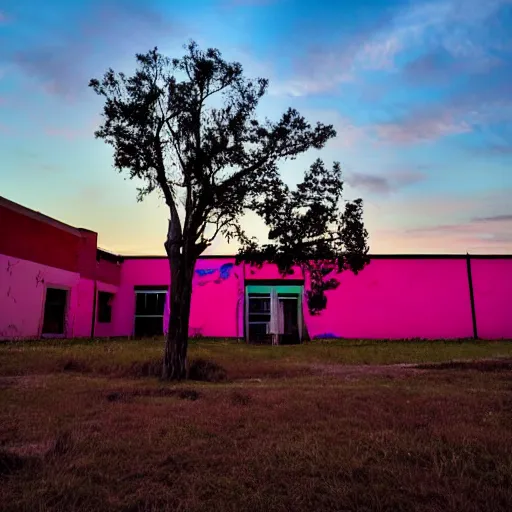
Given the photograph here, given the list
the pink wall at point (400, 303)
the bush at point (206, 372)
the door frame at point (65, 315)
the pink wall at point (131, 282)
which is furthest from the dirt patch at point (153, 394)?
the pink wall at point (131, 282)

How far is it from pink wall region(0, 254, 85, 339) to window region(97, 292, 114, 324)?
10.1ft

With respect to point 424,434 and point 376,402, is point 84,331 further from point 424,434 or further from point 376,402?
point 424,434

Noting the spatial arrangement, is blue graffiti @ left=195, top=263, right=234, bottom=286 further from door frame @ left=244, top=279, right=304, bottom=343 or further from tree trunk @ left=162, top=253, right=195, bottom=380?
tree trunk @ left=162, top=253, right=195, bottom=380

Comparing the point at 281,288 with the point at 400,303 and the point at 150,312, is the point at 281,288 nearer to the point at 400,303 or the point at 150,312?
the point at 400,303

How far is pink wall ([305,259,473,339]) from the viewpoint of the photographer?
21750 millimetres

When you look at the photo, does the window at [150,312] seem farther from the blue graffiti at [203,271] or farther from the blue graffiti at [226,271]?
the blue graffiti at [226,271]

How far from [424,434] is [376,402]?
1.75 metres

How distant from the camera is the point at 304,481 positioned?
3605 mm

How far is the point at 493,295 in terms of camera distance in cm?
2203

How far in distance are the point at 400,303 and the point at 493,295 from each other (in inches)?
174

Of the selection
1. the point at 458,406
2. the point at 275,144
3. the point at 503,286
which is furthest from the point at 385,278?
the point at 458,406

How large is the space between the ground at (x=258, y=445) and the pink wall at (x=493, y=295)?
552 inches

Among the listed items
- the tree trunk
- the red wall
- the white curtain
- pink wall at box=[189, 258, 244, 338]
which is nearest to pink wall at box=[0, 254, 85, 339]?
the red wall

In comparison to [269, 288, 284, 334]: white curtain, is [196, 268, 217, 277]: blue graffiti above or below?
above
